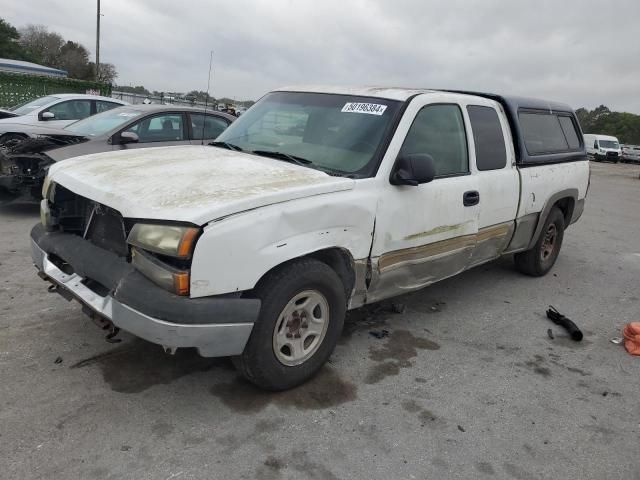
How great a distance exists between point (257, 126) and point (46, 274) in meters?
1.93

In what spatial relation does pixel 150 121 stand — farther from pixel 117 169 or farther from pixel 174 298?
pixel 174 298

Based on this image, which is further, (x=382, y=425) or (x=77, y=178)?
(x=77, y=178)

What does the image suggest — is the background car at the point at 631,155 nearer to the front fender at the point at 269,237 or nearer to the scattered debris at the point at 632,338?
the scattered debris at the point at 632,338

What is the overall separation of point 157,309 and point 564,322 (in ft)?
11.8

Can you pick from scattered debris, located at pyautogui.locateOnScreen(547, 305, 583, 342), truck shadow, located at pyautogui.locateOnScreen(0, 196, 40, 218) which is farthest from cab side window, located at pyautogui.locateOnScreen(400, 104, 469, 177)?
truck shadow, located at pyautogui.locateOnScreen(0, 196, 40, 218)

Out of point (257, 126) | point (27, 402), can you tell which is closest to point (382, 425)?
point (27, 402)

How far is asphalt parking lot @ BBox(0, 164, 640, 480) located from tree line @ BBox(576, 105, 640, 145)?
6649cm

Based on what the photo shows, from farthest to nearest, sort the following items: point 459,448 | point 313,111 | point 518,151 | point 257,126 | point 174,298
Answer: point 518,151 < point 257,126 < point 313,111 < point 459,448 < point 174,298

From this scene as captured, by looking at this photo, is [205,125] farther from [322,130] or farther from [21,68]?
[21,68]

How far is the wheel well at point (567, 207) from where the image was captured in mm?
6058

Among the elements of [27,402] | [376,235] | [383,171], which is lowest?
[27,402]

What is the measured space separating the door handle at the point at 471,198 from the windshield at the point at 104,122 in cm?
504

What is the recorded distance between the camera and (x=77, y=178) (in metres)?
3.32

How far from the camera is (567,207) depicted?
20.4ft
